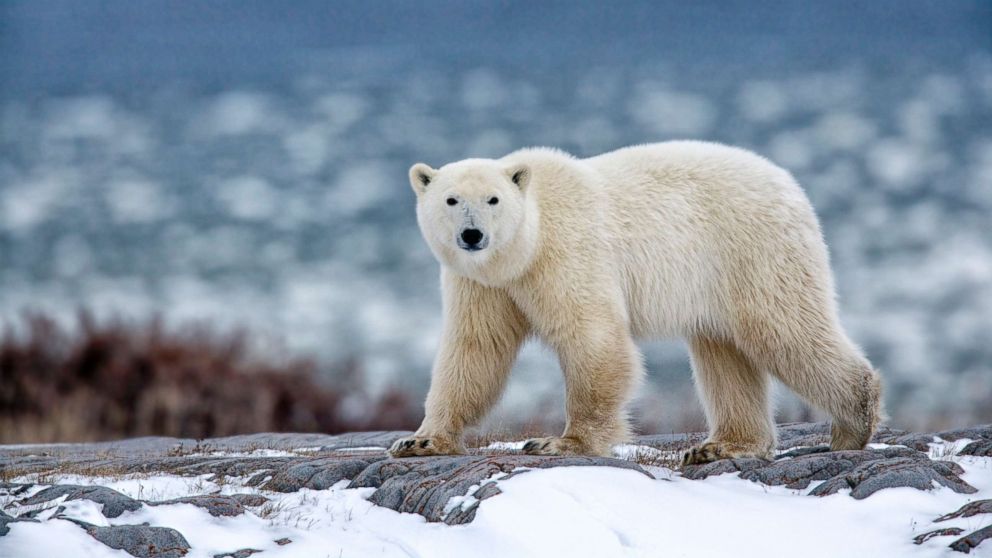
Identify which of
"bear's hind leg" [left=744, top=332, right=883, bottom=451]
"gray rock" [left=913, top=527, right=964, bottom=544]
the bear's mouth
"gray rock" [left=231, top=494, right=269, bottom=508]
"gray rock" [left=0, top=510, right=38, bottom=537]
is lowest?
"gray rock" [left=913, top=527, right=964, bottom=544]

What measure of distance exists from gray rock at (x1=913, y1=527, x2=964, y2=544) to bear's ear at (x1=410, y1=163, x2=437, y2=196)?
401 centimetres

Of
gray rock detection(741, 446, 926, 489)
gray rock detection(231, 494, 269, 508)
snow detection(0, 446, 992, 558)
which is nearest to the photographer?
snow detection(0, 446, 992, 558)

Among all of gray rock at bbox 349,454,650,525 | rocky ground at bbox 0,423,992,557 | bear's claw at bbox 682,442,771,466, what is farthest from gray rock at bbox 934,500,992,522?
bear's claw at bbox 682,442,771,466

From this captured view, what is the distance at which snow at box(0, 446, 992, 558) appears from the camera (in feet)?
18.7

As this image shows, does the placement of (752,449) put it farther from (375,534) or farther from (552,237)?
(375,534)

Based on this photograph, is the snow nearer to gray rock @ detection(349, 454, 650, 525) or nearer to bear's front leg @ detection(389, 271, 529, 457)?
gray rock @ detection(349, 454, 650, 525)

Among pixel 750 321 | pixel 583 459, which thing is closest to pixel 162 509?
pixel 583 459

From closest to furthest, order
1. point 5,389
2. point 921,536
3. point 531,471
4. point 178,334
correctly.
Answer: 1. point 921,536
2. point 531,471
3. point 5,389
4. point 178,334

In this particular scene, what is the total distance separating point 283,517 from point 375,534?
1.89 feet

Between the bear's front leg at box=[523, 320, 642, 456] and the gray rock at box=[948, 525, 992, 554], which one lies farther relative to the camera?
the bear's front leg at box=[523, 320, 642, 456]

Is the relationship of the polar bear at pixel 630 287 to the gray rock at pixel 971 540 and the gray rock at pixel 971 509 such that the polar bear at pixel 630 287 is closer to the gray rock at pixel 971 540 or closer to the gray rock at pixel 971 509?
the gray rock at pixel 971 509

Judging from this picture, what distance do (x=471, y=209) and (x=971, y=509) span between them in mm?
3605

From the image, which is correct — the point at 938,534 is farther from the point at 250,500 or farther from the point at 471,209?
the point at 250,500

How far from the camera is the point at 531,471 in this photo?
651cm
